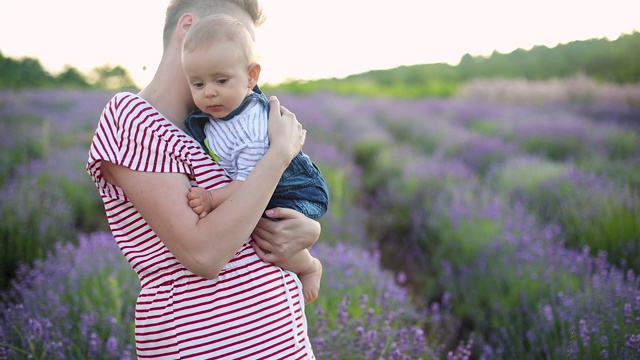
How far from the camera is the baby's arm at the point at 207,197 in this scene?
1280 millimetres

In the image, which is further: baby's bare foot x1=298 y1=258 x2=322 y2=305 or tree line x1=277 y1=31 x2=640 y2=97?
tree line x1=277 y1=31 x2=640 y2=97

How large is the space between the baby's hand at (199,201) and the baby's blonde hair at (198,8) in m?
0.49

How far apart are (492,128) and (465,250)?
17.5ft

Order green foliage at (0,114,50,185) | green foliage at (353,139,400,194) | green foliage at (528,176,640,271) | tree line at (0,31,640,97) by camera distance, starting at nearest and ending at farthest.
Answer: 1. green foliage at (528,176,640,271)
2. green foliage at (0,114,50,185)
3. green foliage at (353,139,400,194)
4. tree line at (0,31,640,97)

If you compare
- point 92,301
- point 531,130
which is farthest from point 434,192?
point 92,301

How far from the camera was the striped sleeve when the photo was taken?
1299 mm

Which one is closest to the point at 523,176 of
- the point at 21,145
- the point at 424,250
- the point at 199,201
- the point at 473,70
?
the point at 424,250

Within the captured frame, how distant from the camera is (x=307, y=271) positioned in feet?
5.33

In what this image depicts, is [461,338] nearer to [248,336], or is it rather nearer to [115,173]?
[248,336]

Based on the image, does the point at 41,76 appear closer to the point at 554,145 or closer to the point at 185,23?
the point at 554,145

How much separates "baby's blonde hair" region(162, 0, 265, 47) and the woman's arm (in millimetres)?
457

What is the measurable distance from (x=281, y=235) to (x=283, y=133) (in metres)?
0.28

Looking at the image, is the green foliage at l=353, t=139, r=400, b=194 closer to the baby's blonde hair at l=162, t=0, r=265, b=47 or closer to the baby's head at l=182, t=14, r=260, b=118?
the baby's blonde hair at l=162, t=0, r=265, b=47

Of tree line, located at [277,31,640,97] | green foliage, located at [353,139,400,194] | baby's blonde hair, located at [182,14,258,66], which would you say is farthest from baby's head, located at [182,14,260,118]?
tree line, located at [277,31,640,97]
